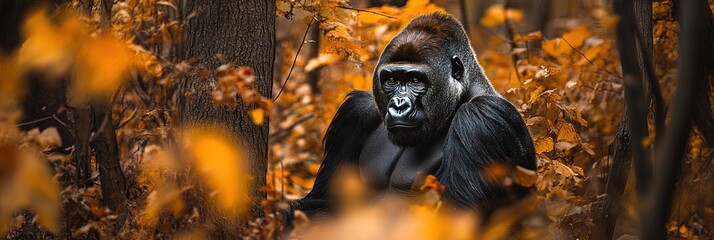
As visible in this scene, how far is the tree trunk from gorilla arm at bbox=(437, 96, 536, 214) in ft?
2.61

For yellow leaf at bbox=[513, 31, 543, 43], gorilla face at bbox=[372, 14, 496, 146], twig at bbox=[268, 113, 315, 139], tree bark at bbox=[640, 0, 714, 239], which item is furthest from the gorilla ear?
twig at bbox=[268, 113, 315, 139]

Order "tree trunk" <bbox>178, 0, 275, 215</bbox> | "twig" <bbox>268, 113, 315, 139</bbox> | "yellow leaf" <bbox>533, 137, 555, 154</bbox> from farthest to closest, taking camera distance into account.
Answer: "twig" <bbox>268, 113, 315, 139</bbox> → "yellow leaf" <bbox>533, 137, 555, 154</bbox> → "tree trunk" <bbox>178, 0, 275, 215</bbox>

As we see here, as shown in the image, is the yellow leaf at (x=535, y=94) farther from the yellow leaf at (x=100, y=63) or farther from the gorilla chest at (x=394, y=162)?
the yellow leaf at (x=100, y=63)

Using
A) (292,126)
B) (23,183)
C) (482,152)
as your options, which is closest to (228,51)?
(482,152)

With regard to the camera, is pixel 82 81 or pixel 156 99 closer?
pixel 82 81

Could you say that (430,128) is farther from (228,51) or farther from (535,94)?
(228,51)

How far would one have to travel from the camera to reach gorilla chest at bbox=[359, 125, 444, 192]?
4.08 m

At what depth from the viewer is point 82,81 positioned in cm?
255

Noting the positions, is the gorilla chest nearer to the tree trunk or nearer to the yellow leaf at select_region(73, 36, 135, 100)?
the tree trunk

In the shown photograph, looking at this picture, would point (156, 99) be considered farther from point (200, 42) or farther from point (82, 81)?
point (82, 81)

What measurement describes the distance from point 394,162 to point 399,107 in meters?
0.44

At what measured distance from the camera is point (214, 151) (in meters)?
2.63

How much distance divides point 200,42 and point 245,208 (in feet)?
2.30

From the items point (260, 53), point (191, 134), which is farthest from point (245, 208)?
point (260, 53)
